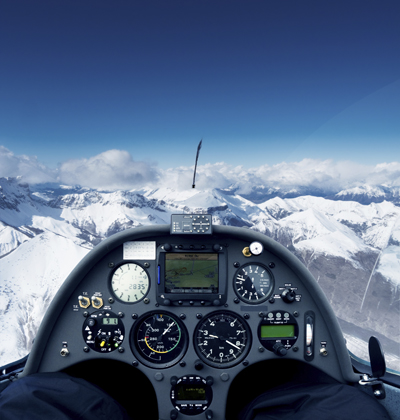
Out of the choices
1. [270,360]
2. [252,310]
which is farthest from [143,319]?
[270,360]

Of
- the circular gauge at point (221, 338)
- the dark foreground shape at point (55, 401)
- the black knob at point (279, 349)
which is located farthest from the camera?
the circular gauge at point (221, 338)

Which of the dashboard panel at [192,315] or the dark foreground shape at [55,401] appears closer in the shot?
the dark foreground shape at [55,401]

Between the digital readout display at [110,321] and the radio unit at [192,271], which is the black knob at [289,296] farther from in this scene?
the digital readout display at [110,321]

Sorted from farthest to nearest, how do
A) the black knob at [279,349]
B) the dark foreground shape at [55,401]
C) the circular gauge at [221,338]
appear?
the circular gauge at [221,338] → the black knob at [279,349] → the dark foreground shape at [55,401]

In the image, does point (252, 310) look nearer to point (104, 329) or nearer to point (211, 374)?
point (211, 374)

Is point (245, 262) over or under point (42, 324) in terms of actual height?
over

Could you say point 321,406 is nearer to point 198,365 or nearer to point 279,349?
point 279,349

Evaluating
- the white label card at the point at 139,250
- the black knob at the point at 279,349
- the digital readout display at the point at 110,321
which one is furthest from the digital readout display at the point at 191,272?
the black knob at the point at 279,349
